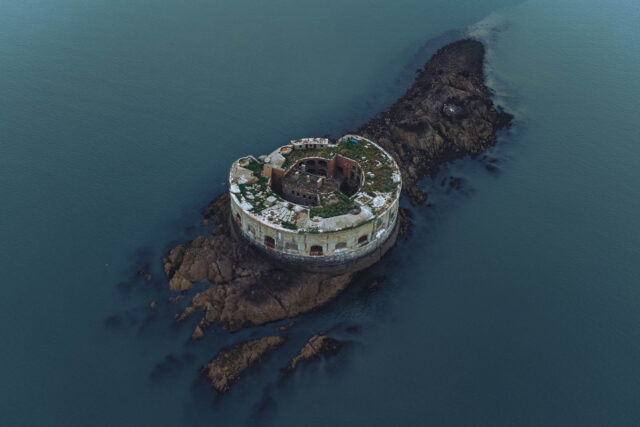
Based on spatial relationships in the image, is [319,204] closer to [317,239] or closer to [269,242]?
[317,239]

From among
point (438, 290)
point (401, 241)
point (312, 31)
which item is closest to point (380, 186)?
point (401, 241)

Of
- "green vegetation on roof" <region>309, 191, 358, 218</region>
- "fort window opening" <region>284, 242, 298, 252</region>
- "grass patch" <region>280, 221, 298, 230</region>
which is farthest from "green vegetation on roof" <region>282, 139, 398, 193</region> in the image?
"fort window opening" <region>284, 242, 298, 252</region>

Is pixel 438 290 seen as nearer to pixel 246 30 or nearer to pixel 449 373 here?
pixel 449 373

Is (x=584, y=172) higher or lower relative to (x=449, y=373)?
higher

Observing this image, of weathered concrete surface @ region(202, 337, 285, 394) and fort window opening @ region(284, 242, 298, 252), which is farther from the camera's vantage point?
fort window opening @ region(284, 242, 298, 252)

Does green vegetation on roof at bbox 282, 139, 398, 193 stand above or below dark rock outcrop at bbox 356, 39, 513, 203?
above

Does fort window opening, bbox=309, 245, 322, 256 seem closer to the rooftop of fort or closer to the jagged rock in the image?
the rooftop of fort

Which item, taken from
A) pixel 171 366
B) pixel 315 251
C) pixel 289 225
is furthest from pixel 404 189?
pixel 171 366
